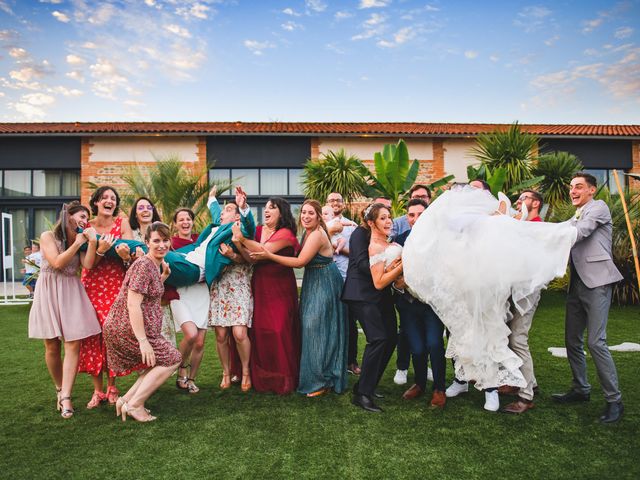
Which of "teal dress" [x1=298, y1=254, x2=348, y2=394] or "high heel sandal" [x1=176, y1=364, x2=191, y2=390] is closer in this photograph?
"teal dress" [x1=298, y1=254, x2=348, y2=394]

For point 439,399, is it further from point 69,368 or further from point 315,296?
point 69,368

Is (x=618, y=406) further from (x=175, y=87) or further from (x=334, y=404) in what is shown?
(x=175, y=87)

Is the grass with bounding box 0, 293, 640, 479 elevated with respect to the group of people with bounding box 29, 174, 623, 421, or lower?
lower

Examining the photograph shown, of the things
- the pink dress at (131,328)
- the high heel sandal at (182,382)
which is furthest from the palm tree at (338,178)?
the pink dress at (131,328)

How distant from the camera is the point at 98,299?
443 cm

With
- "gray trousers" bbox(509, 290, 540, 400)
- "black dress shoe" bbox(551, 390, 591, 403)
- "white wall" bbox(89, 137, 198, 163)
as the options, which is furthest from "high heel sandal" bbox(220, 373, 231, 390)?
"white wall" bbox(89, 137, 198, 163)

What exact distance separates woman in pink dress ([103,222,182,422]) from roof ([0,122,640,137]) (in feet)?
45.6

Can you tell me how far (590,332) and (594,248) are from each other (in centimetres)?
69

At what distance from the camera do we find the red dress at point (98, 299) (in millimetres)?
4434

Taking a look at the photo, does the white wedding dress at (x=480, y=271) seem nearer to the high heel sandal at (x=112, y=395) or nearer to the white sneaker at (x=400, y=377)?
the white sneaker at (x=400, y=377)

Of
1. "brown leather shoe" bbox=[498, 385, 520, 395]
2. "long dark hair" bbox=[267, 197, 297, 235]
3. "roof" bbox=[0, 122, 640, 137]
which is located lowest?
"brown leather shoe" bbox=[498, 385, 520, 395]

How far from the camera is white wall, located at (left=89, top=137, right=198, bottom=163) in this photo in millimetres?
17734

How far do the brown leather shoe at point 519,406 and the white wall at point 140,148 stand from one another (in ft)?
51.3

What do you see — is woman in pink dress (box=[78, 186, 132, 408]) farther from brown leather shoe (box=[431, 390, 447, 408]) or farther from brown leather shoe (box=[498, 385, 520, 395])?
brown leather shoe (box=[498, 385, 520, 395])
